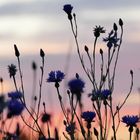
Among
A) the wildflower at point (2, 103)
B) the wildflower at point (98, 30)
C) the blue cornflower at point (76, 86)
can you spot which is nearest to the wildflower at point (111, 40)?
the wildflower at point (98, 30)

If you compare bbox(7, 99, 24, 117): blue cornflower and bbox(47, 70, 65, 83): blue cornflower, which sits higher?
bbox(47, 70, 65, 83): blue cornflower

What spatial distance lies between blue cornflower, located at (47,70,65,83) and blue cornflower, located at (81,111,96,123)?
17.2 inches

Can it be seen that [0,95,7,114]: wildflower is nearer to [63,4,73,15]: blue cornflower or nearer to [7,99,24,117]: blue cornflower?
[7,99,24,117]: blue cornflower

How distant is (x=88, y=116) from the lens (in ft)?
18.7

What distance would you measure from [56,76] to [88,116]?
0.54 metres

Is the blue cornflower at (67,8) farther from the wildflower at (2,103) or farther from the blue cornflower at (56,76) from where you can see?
the wildflower at (2,103)

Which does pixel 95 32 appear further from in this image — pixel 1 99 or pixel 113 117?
pixel 1 99

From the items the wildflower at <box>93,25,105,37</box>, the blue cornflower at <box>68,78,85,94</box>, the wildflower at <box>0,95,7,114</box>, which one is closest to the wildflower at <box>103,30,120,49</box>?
the wildflower at <box>93,25,105,37</box>

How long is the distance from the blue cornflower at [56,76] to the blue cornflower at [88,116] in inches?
17.2

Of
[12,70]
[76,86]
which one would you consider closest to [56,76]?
[12,70]

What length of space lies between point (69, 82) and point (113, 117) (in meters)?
0.63

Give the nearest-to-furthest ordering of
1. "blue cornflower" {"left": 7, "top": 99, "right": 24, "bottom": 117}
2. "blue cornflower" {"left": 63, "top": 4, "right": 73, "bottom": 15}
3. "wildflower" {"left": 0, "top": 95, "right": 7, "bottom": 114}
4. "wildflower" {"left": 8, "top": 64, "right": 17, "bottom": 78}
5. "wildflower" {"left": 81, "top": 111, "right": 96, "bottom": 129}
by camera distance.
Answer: "wildflower" {"left": 0, "top": 95, "right": 7, "bottom": 114}
"blue cornflower" {"left": 7, "top": 99, "right": 24, "bottom": 117}
"wildflower" {"left": 81, "top": 111, "right": 96, "bottom": 129}
"wildflower" {"left": 8, "top": 64, "right": 17, "bottom": 78}
"blue cornflower" {"left": 63, "top": 4, "right": 73, "bottom": 15}

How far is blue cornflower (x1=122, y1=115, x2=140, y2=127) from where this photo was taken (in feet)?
18.6

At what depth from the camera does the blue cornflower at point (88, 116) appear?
5.66m
